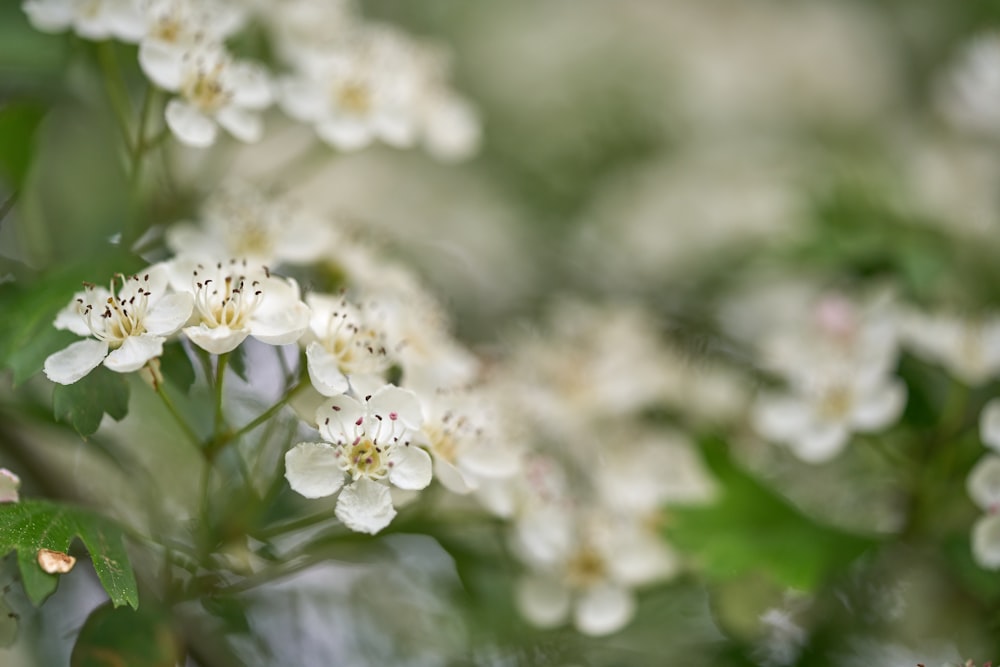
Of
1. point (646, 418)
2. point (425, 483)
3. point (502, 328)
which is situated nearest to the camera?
point (425, 483)

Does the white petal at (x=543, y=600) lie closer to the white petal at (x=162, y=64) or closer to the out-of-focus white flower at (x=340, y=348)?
the out-of-focus white flower at (x=340, y=348)

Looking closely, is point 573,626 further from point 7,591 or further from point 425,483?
point 7,591

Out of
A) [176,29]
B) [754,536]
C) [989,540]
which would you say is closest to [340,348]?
[176,29]

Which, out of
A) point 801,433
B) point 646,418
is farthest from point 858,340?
point 646,418

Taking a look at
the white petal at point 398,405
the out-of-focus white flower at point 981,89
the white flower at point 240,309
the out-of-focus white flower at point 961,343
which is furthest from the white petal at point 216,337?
the out-of-focus white flower at point 981,89

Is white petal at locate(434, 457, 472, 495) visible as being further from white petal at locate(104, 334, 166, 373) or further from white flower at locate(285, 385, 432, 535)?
white petal at locate(104, 334, 166, 373)

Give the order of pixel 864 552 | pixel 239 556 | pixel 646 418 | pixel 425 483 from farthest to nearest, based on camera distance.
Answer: pixel 646 418 → pixel 864 552 → pixel 239 556 → pixel 425 483
